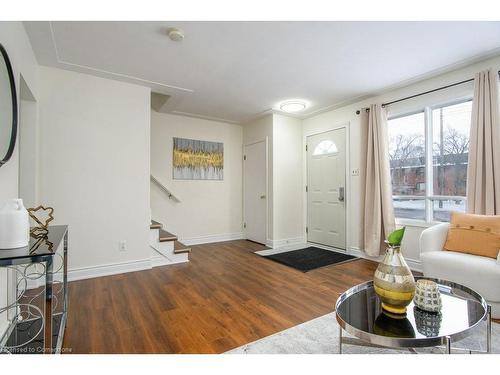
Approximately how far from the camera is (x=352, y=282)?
2902mm

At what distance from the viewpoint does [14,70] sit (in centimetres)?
196

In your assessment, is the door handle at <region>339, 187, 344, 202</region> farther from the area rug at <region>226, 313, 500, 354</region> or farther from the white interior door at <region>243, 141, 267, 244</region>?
the area rug at <region>226, 313, 500, 354</region>

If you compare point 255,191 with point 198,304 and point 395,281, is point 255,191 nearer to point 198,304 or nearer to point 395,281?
point 198,304

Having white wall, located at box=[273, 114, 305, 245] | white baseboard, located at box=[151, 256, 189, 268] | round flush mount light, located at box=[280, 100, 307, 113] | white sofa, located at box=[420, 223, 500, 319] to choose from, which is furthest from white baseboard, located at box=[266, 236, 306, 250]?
white sofa, located at box=[420, 223, 500, 319]

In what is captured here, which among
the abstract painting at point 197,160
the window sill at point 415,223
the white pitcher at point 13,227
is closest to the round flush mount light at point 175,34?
the white pitcher at point 13,227

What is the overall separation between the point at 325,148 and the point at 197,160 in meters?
2.40

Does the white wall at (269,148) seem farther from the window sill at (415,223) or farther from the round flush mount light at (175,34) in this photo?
the round flush mount light at (175,34)

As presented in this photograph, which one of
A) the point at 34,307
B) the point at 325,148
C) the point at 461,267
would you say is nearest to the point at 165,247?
the point at 34,307

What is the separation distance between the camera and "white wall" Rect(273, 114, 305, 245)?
4.68 m

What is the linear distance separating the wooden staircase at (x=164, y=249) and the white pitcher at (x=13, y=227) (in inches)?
85.0
